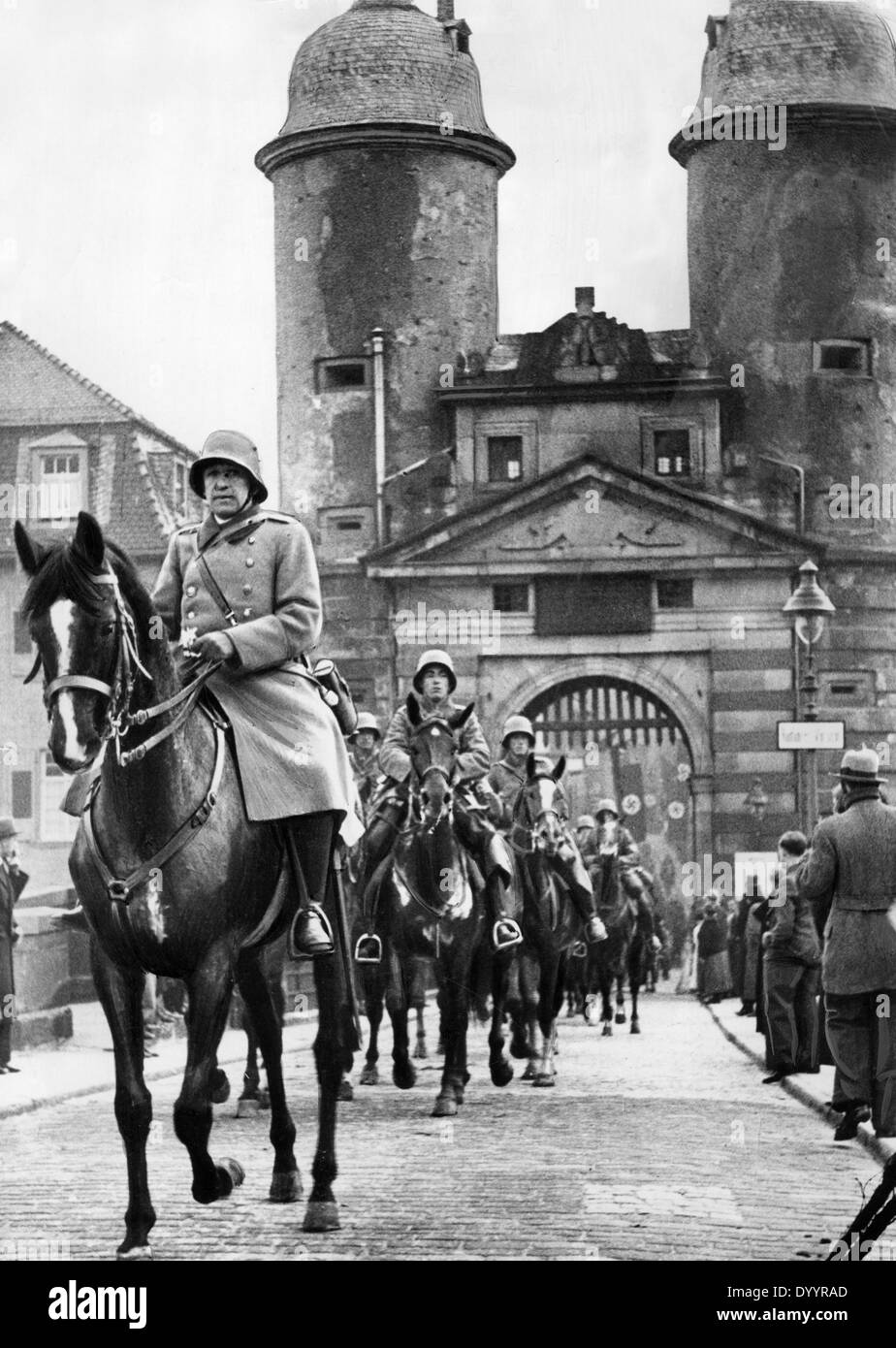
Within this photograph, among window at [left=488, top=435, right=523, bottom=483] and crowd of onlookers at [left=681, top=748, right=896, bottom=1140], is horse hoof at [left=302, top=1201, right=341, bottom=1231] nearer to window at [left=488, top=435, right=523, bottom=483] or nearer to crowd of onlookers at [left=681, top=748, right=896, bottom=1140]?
crowd of onlookers at [left=681, top=748, right=896, bottom=1140]

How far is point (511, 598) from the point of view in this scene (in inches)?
1481

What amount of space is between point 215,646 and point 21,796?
63.4 feet

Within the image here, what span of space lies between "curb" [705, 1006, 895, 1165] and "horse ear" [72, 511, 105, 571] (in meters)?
4.18

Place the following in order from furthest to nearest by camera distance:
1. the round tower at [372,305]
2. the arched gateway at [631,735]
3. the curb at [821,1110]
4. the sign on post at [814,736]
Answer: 1. the arched gateway at [631,735]
2. the round tower at [372,305]
3. the sign on post at [814,736]
4. the curb at [821,1110]

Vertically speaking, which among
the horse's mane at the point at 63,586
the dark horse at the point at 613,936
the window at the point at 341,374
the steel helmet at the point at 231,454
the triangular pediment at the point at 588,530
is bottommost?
the dark horse at the point at 613,936

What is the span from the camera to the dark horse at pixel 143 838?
7.65m

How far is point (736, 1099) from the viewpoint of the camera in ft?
44.5

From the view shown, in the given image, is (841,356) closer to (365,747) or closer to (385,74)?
(385,74)

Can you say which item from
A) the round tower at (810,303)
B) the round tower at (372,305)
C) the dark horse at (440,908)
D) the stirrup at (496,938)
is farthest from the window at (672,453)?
the dark horse at (440,908)

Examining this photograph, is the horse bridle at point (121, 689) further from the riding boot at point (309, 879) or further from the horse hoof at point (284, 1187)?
the horse hoof at point (284, 1187)

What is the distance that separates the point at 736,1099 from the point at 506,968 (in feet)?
5.71

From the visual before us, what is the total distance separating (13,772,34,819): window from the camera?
991 inches

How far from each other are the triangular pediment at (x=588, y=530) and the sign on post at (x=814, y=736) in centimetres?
1869
